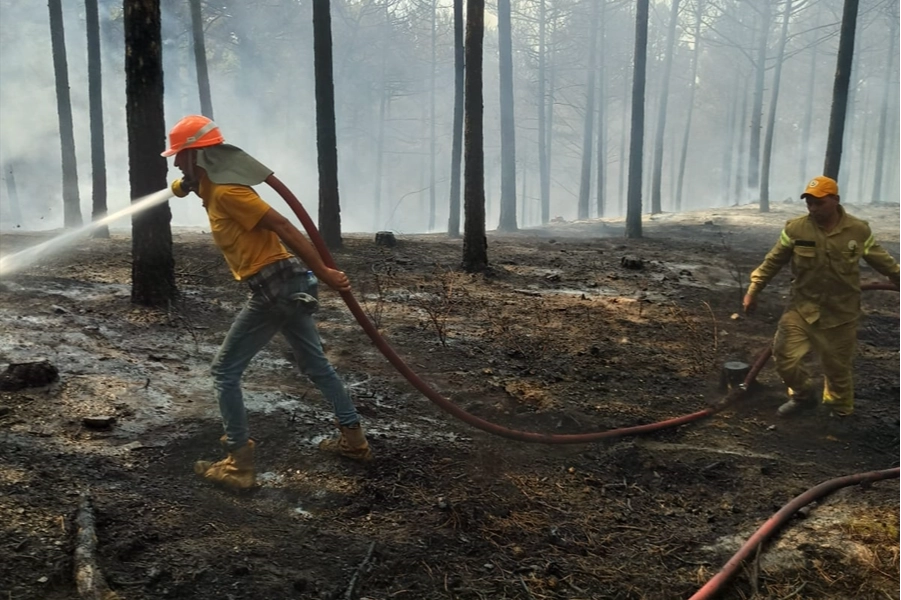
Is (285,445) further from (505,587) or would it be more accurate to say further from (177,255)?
(177,255)

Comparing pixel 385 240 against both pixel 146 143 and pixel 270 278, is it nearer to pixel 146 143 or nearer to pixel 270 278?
pixel 146 143

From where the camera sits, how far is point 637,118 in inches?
657

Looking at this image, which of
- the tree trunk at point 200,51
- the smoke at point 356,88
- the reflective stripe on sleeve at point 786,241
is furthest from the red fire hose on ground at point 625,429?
the smoke at point 356,88

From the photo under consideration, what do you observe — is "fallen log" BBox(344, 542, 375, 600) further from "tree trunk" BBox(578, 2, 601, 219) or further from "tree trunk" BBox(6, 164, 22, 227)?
"tree trunk" BBox(6, 164, 22, 227)

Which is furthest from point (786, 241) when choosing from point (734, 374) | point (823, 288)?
point (734, 374)

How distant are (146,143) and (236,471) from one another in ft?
14.1

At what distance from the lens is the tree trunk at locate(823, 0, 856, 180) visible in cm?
1277

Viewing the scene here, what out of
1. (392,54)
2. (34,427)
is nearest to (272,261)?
(34,427)

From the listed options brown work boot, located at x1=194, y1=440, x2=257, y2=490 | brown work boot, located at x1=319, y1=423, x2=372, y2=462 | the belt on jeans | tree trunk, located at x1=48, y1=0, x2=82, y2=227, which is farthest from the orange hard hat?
tree trunk, located at x1=48, y1=0, x2=82, y2=227

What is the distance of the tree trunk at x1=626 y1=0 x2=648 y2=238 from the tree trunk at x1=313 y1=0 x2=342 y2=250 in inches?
321

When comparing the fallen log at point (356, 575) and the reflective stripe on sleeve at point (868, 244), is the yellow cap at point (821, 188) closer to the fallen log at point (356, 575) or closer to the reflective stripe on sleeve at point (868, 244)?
the reflective stripe on sleeve at point (868, 244)

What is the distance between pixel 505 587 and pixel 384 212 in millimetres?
47996

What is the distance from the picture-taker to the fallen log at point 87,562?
2.81 metres

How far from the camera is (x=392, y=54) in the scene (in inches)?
1524
